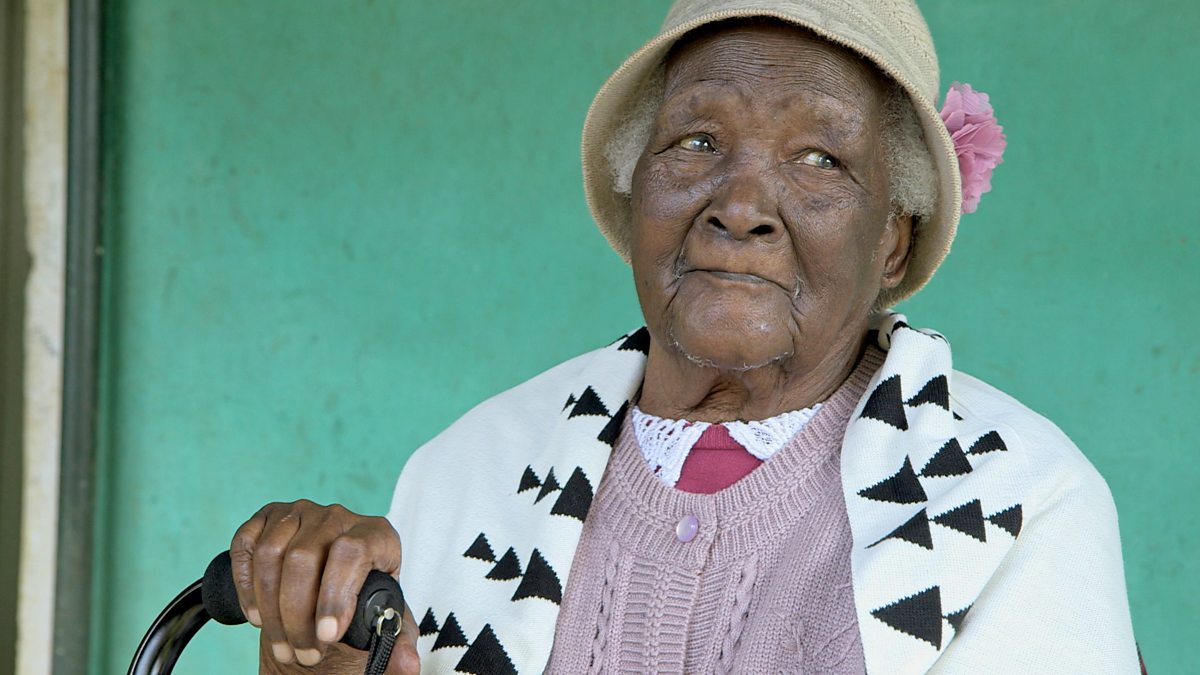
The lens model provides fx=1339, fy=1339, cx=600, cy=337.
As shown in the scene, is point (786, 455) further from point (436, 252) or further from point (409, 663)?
point (436, 252)

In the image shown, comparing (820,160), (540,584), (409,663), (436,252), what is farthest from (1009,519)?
(436,252)

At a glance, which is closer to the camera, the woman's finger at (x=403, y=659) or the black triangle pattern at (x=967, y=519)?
the woman's finger at (x=403, y=659)

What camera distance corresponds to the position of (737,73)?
6.57 ft

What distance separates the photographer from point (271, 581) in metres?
1.53

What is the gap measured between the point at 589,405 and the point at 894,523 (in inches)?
23.7

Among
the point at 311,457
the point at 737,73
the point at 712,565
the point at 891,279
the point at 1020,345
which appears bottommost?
the point at 311,457

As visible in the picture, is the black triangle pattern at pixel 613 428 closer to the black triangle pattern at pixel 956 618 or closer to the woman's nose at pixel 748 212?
the woman's nose at pixel 748 212

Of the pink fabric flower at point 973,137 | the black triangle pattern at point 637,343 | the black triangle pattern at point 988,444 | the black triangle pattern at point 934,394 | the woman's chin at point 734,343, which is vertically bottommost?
the black triangle pattern at point 988,444

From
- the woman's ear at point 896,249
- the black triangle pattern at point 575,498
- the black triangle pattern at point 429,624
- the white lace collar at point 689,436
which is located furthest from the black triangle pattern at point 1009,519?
the black triangle pattern at point 429,624

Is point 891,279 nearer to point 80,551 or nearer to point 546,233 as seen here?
point 546,233

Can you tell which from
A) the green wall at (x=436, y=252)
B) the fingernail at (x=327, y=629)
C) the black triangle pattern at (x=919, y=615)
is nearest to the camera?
the fingernail at (x=327, y=629)

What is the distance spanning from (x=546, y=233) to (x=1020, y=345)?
3.62ft

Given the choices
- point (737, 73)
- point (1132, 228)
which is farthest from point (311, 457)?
point (1132, 228)

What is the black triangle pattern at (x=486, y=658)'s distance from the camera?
1.98 metres
